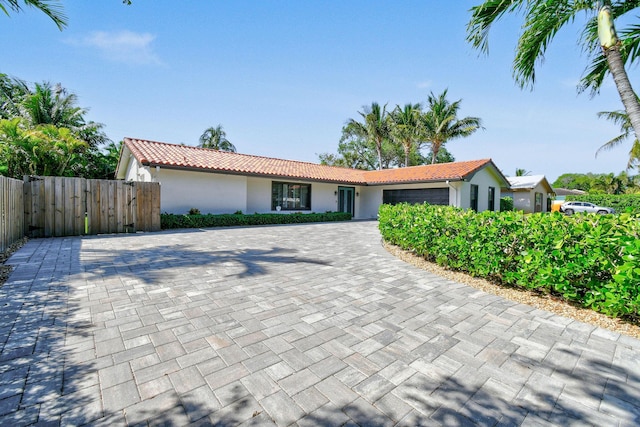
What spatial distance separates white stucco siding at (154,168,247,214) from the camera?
12.8 m

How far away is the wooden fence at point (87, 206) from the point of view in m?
8.69

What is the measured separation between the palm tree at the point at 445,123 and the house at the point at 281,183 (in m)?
9.39

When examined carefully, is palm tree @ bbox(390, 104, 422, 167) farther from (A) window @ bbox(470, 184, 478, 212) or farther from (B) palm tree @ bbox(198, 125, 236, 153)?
(B) palm tree @ bbox(198, 125, 236, 153)

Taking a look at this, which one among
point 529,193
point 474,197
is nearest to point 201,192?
point 474,197

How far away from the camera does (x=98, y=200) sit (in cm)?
969

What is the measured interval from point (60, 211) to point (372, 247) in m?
9.76

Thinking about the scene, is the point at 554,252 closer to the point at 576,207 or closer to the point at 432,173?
the point at 432,173

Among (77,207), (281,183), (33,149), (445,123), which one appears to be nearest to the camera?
(77,207)

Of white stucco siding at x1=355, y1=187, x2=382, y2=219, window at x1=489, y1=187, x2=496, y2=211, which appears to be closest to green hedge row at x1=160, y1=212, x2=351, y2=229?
white stucco siding at x1=355, y1=187, x2=382, y2=219

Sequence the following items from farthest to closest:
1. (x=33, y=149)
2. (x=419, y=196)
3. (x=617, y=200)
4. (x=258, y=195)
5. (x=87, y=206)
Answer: (x=617, y=200) → (x=419, y=196) → (x=258, y=195) → (x=33, y=149) → (x=87, y=206)

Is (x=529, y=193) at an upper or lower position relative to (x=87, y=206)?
upper

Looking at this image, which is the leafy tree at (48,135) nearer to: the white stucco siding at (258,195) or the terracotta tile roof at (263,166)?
the terracotta tile roof at (263,166)

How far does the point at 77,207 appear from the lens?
928 centimetres

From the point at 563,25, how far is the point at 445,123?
23.4m
